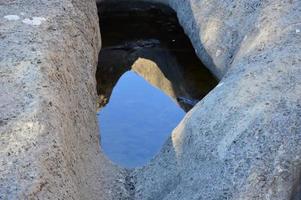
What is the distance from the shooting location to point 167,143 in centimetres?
438

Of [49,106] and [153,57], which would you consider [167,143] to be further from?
[153,57]

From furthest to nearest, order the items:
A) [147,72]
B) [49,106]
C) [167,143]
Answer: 1. [147,72]
2. [167,143]
3. [49,106]

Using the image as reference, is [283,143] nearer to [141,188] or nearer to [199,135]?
[199,135]

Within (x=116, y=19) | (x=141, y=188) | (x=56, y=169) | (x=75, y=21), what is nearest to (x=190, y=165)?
(x=141, y=188)

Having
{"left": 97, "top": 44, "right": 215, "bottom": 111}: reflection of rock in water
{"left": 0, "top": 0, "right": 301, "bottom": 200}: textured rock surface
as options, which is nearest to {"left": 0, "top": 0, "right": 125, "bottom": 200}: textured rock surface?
{"left": 0, "top": 0, "right": 301, "bottom": 200}: textured rock surface

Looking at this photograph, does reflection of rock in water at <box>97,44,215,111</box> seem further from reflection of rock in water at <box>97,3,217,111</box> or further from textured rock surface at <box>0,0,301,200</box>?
textured rock surface at <box>0,0,301,200</box>

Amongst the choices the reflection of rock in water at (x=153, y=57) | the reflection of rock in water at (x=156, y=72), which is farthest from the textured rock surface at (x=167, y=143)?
→ the reflection of rock in water at (x=153, y=57)

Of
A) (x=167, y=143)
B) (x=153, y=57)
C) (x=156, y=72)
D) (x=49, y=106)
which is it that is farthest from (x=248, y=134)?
(x=153, y=57)

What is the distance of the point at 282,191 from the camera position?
140 inches

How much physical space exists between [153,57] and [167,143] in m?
3.33

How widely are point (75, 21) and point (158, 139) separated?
55.4 inches

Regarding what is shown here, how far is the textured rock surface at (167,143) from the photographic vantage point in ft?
11.2

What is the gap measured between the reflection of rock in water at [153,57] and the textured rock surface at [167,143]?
1.73 meters

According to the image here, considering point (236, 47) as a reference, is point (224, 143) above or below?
above
